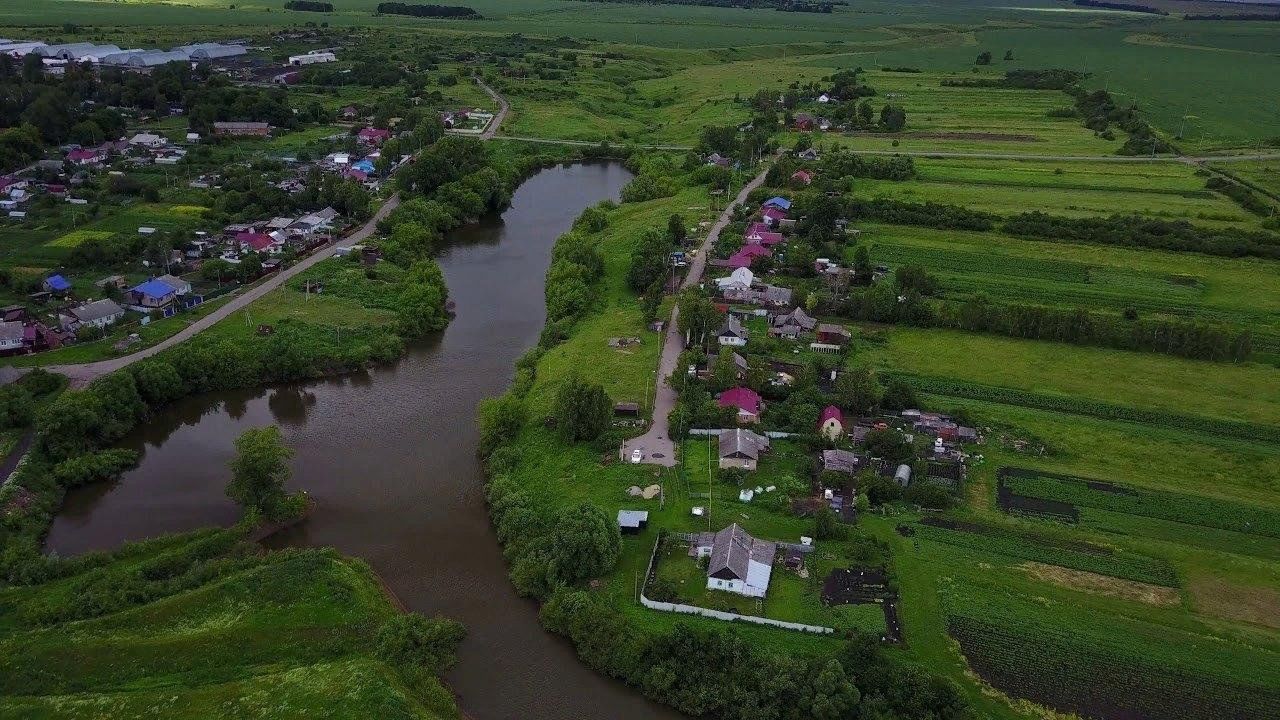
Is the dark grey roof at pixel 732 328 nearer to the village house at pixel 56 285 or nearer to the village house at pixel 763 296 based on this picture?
the village house at pixel 763 296

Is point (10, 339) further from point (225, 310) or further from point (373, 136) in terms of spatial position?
point (373, 136)

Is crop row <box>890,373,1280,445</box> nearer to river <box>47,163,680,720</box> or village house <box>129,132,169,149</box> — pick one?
river <box>47,163,680,720</box>

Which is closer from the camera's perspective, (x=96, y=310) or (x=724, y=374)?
(x=724, y=374)

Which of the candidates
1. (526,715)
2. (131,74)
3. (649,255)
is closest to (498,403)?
(526,715)

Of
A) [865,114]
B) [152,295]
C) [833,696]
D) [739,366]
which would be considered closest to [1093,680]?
[833,696]

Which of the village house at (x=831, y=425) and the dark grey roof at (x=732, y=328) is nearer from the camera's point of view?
the village house at (x=831, y=425)

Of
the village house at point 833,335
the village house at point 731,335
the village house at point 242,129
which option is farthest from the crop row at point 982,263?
the village house at point 242,129

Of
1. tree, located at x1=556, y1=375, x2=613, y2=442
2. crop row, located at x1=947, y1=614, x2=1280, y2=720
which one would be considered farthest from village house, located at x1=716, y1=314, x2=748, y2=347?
crop row, located at x1=947, y1=614, x2=1280, y2=720
